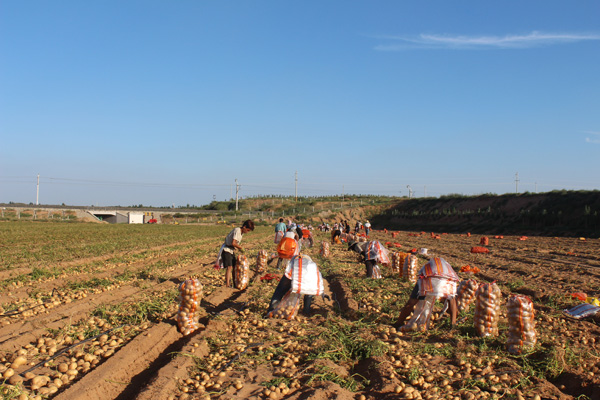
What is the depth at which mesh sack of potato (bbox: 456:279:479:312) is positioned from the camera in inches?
310

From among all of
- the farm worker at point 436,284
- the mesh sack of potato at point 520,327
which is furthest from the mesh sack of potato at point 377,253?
the mesh sack of potato at point 520,327

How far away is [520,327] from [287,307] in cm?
336

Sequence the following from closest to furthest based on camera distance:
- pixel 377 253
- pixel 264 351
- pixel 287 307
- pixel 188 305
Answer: pixel 264 351 < pixel 188 305 < pixel 287 307 < pixel 377 253

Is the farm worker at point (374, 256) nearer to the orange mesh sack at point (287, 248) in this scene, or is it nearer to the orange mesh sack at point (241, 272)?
the orange mesh sack at point (287, 248)

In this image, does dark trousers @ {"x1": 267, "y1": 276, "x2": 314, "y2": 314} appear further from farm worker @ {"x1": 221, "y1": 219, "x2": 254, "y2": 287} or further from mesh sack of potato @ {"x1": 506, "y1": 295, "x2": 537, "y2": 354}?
mesh sack of potato @ {"x1": 506, "y1": 295, "x2": 537, "y2": 354}

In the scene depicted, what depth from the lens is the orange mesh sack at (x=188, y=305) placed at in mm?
6762

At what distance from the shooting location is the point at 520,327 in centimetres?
600

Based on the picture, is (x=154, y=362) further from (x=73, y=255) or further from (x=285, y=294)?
(x=73, y=255)

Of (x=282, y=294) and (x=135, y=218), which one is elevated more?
(x=282, y=294)

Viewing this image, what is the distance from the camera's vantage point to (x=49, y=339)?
6.26m

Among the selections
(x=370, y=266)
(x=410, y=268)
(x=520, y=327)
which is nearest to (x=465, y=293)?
(x=520, y=327)

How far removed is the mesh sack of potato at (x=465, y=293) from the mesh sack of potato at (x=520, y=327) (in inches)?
68.0

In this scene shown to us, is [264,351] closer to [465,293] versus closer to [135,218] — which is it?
[465,293]

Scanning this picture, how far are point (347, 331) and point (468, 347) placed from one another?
1.60 meters
